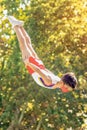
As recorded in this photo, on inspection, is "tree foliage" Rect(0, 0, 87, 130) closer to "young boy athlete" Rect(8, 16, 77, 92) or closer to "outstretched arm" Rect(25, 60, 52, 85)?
"young boy athlete" Rect(8, 16, 77, 92)

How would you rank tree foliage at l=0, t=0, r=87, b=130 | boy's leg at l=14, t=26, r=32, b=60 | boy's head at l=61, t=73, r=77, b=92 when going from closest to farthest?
boy's head at l=61, t=73, r=77, b=92 → boy's leg at l=14, t=26, r=32, b=60 → tree foliage at l=0, t=0, r=87, b=130

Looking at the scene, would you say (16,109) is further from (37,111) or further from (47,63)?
(47,63)

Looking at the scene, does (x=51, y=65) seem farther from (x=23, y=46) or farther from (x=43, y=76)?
(x=43, y=76)

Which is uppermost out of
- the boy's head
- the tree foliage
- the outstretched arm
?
the outstretched arm

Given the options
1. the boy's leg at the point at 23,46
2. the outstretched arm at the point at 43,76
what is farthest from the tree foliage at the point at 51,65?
the outstretched arm at the point at 43,76

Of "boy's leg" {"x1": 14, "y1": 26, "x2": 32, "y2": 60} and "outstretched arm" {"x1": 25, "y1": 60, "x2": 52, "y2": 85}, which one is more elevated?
"boy's leg" {"x1": 14, "y1": 26, "x2": 32, "y2": 60}

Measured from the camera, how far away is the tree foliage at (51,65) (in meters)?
19.8

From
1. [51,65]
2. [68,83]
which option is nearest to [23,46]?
[68,83]

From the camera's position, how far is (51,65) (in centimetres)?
2050

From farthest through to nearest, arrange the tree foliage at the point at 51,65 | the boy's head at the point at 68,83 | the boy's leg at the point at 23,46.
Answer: the tree foliage at the point at 51,65
the boy's leg at the point at 23,46
the boy's head at the point at 68,83

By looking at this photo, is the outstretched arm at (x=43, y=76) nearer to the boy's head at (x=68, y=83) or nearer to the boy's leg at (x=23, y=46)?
the boy's head at (x=68, y=83)

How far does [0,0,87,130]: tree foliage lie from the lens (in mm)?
19828

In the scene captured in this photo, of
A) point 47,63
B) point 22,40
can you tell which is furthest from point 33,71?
point 47,63

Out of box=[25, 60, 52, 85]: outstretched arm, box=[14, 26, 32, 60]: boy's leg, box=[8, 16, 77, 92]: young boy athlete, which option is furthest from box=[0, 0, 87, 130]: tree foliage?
box=[25, 60, 52, 85]: outstretched arm
